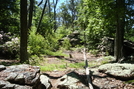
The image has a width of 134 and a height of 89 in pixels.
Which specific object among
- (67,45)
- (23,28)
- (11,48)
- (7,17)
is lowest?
(67,45)

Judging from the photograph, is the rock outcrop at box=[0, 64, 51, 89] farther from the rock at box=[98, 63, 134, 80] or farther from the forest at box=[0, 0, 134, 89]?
the rock at box=[98, 63, 134, 80]

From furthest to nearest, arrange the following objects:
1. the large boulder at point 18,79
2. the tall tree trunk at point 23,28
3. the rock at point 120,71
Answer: the tall tree trunk at point 23,28, the rock at point 120,71, the large boulder at point 18,79

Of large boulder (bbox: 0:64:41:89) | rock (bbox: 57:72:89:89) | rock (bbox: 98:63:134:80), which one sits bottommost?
rock (bbox: 57:72:89:89)

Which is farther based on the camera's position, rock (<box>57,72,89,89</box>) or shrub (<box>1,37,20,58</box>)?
shrub (<box>1,37,20,58</box>)

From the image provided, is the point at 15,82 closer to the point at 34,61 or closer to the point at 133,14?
the point at 34,61

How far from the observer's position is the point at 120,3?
21.7 feet

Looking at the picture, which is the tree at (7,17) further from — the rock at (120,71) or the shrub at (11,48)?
the rock at (120,71)

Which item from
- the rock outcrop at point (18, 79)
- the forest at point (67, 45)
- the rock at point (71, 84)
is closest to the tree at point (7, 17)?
the forest at point (67, 45)

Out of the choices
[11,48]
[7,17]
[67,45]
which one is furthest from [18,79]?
[67,45]

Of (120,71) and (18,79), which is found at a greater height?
(18,79)

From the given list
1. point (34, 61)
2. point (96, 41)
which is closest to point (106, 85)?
point (34, 61)

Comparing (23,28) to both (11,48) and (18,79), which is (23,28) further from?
(18,79)

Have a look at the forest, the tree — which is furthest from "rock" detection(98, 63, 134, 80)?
the tree

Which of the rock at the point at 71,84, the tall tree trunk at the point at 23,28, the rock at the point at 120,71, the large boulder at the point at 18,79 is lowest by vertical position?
the rock at the point at 71,84
